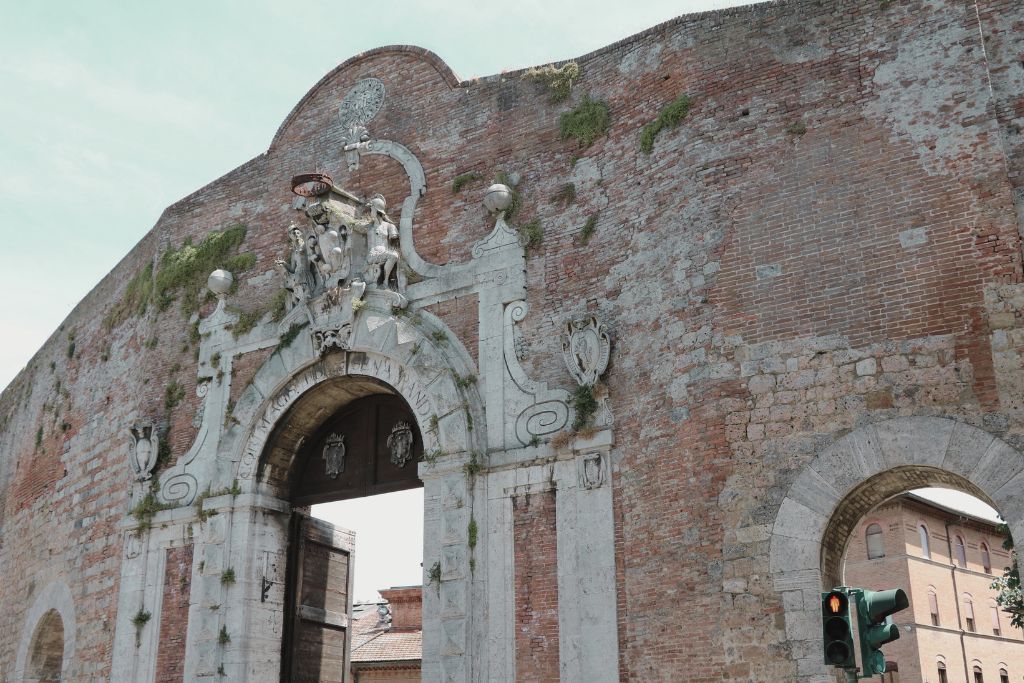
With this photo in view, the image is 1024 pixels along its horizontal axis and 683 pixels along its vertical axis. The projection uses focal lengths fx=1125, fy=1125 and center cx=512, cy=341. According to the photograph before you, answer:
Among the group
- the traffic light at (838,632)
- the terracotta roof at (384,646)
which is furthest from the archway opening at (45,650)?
the traffic light at (838,632)

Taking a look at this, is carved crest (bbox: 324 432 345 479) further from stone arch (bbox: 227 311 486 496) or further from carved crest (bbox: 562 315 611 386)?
carved crest (bbox: 562 315 611 386)

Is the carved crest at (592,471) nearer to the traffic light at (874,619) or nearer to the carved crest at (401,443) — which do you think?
the carved crest at (401,443)

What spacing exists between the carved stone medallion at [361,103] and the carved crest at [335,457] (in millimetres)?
4026

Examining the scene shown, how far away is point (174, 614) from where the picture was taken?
13062mm

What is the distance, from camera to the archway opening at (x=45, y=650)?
51.7 feet

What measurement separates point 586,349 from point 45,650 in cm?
975

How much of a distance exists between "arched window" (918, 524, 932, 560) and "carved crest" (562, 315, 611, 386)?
83.3 feet

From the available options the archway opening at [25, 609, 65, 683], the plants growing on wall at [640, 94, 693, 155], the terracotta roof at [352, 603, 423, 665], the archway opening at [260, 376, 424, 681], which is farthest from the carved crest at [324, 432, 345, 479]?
the terracotta roof at [352, 603, 423, 665]

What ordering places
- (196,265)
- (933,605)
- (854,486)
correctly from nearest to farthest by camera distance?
(854,486) < (196,265) < (933,605)

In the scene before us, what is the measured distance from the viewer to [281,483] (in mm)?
13438

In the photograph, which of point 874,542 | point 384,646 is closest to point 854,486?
point 384,646

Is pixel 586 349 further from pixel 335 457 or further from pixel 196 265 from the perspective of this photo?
pixel 196 265

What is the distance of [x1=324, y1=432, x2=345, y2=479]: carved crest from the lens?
13.4 metres

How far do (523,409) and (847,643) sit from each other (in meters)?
5.06
